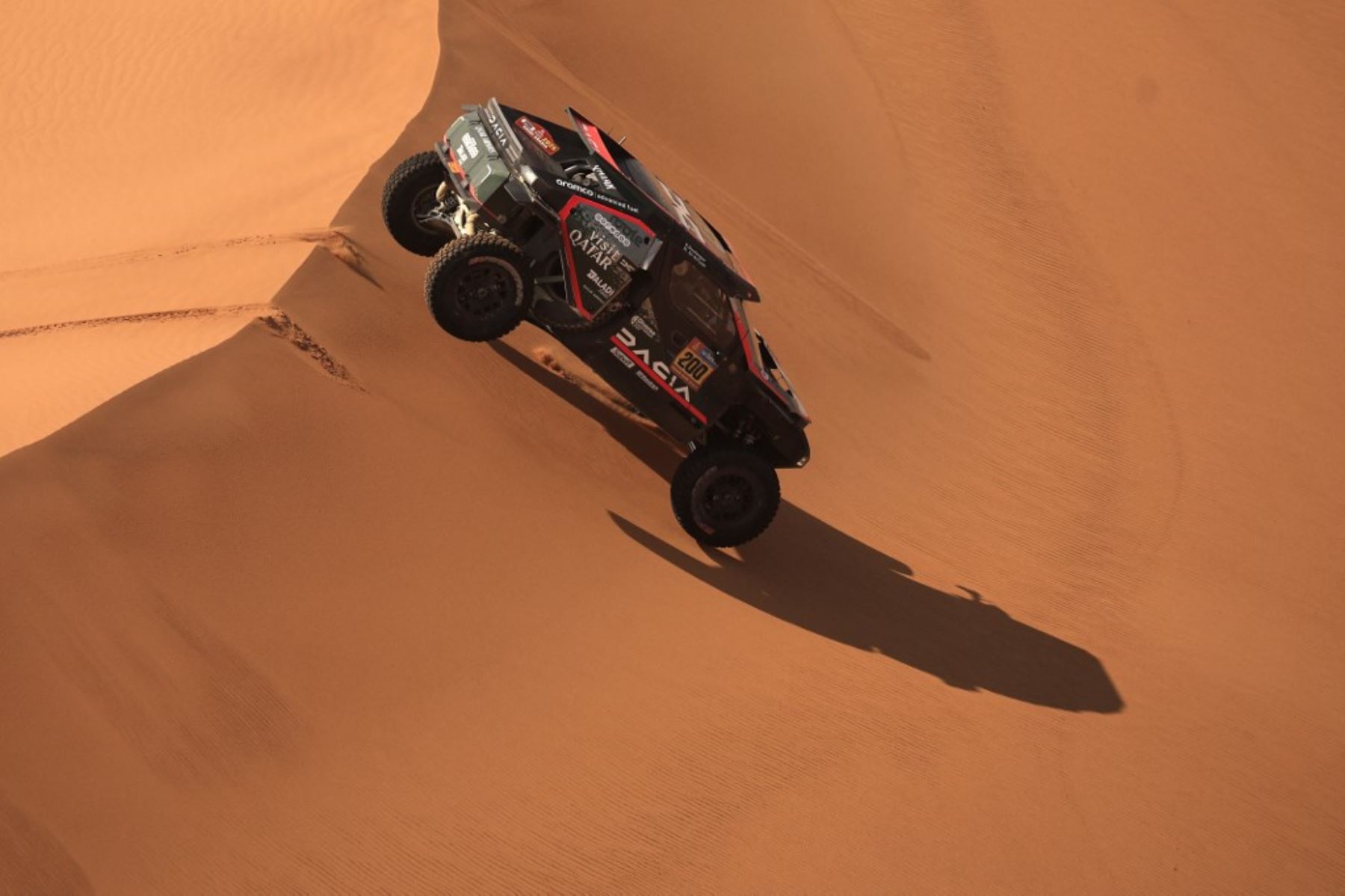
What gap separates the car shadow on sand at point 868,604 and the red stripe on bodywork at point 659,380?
95cm

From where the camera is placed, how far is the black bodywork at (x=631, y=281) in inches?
366

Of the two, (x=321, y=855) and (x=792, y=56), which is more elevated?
(x=792, y=56)

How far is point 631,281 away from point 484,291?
3.26ft

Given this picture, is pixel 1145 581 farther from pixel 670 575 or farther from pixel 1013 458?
pixel 670 575

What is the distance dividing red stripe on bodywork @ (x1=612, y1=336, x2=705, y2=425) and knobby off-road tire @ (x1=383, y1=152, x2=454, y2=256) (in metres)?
1.95

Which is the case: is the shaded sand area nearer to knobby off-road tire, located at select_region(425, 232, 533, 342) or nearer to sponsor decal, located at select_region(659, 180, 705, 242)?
knobby off-road tire, located at select_region(425, 232, 533, 342)

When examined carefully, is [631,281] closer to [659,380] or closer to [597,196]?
[597,196]

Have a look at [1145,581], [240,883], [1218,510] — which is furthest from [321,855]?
[1218,510]

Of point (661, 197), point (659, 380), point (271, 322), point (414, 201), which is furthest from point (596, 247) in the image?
point (271, 322)

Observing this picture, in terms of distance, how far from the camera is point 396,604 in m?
8.65

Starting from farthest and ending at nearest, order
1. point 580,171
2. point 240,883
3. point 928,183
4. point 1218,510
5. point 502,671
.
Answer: point 928,183 < point 1218,510 < point 580,171 < point 502,671 < point 240,883

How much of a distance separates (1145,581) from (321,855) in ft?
22.7

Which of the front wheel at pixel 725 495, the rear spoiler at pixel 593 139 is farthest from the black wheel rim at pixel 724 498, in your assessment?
the rear spoiler at pixel 593 139

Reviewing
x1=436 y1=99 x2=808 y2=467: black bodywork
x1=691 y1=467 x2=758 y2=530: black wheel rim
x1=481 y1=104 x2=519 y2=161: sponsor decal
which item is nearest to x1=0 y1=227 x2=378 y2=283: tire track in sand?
x1=436 y1=99 x2=808 y2=467: black bodywork
